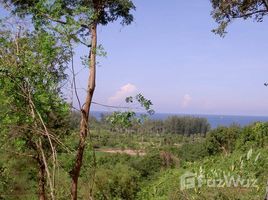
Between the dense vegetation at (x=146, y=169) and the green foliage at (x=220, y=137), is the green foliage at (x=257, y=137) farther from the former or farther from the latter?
the green foliage at (x=220, y=137)

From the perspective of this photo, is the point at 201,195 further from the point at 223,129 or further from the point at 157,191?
the point at 223,129

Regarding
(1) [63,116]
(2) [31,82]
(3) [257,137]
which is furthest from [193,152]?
(2) [31,82]

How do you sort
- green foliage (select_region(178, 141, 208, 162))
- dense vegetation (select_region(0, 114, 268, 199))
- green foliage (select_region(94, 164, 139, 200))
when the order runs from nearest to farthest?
dense vegetation (select_region(0, 114, 268, 199)) < green foliage (select_region(94, 164, 139, 200)) < green foliage (select_region(178, 141, 208, 162))

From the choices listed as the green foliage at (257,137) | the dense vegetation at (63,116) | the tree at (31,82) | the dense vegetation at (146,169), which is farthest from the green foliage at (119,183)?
the tree at (31,82)

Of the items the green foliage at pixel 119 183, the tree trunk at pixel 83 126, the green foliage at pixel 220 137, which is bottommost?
the green foliage at pixel 119 183

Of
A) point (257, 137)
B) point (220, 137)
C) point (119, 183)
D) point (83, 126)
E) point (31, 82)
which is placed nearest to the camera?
point (31, 82)

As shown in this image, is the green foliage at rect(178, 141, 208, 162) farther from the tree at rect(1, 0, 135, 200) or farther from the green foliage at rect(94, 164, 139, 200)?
the tree at rect(1, 0, 135, 200)

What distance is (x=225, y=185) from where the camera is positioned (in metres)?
10.2

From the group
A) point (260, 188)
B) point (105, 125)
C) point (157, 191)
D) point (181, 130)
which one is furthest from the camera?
point (181, 130)

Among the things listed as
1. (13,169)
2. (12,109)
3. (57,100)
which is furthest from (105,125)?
(13,169)

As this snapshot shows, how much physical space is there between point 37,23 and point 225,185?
7.22 metres

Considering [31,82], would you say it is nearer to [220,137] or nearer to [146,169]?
[220,137]

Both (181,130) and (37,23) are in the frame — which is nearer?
(37,23)

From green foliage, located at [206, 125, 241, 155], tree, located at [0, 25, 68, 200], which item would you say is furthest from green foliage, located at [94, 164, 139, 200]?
tree, located at [0, 25, 68, 200]
